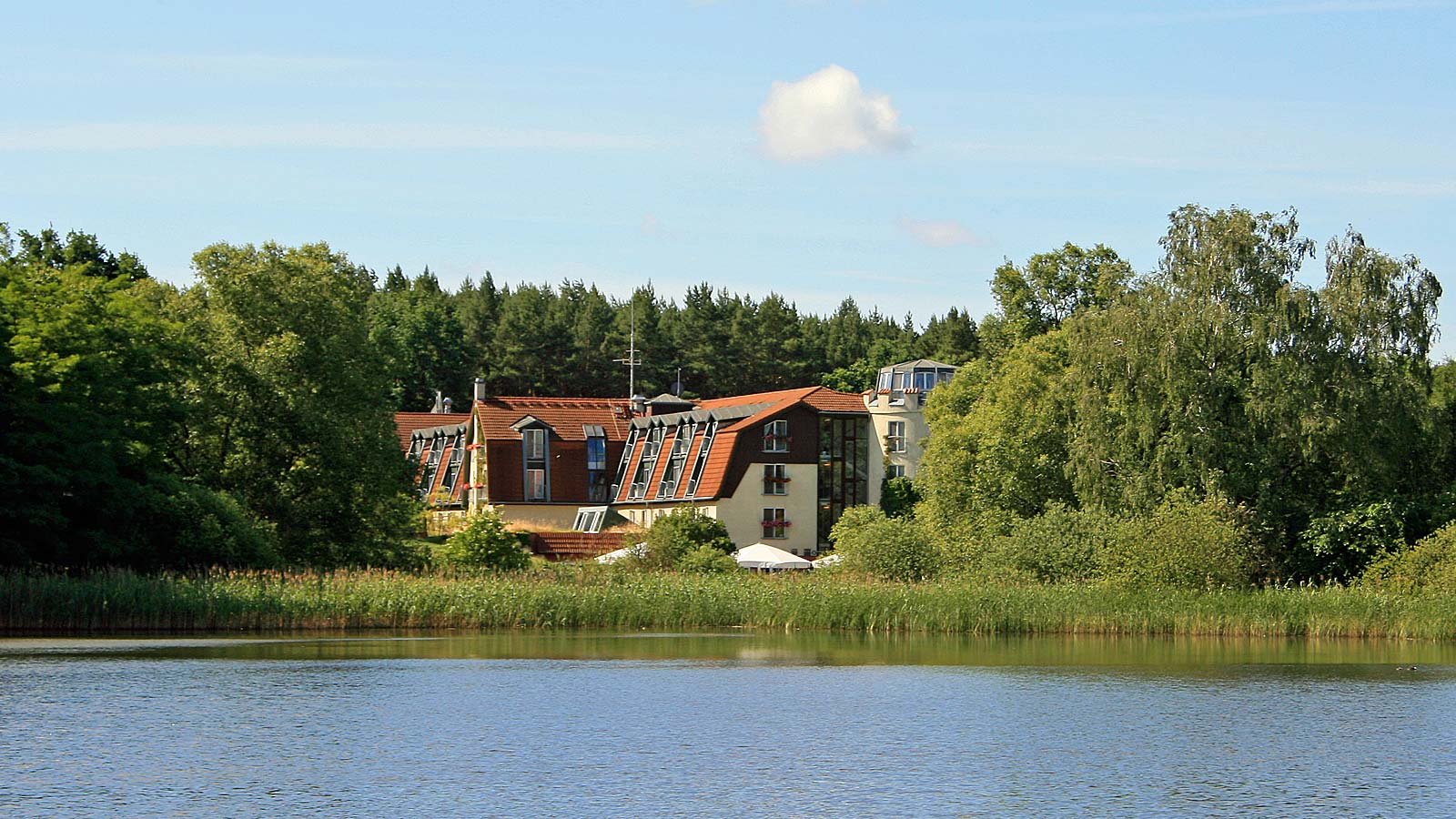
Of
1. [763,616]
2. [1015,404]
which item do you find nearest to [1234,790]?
[763,616]

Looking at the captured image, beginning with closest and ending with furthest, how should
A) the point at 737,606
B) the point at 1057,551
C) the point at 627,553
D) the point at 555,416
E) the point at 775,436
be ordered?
the point at 737,606, the point at 1057,551, the point at 627,553, the point at 775,436, the point at 555,416

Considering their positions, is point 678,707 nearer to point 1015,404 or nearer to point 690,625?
point 690,625

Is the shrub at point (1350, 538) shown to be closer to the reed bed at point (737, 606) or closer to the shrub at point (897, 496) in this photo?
the reed bed at point (737, 606)

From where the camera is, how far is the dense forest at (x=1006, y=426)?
48469 millimetres

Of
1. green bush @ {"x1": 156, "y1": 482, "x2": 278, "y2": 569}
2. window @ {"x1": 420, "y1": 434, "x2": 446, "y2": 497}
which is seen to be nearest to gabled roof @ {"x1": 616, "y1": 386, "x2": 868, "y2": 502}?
window @ {"x1": 420, "y1": 434, "x2": 446, "y2": 497}

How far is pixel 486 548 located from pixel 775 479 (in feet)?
100

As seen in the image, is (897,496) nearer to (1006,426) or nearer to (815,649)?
(1006,426)

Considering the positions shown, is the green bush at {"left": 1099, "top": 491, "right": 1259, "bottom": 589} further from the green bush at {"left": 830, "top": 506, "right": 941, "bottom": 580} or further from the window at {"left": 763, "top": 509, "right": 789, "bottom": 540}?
the window at {"left": 763, "top": 509, "right": 789, "bottom": 540}

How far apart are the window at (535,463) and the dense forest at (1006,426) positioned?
27.9m

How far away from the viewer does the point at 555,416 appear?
3846 inches

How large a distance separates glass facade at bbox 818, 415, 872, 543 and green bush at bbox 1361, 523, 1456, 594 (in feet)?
137

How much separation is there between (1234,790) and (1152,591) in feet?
93.7

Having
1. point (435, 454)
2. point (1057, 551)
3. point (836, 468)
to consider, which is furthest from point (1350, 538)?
point (435, 454)

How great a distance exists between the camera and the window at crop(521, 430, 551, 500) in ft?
309
